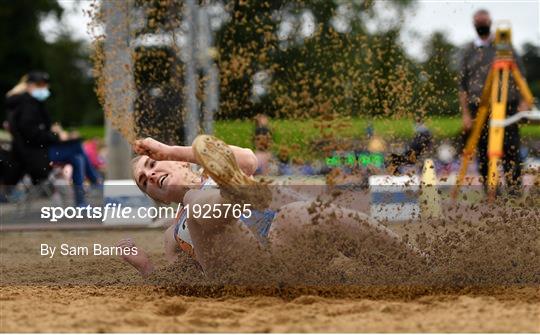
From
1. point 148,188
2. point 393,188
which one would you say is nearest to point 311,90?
point 393,188

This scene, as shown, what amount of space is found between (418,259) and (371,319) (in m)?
0.97

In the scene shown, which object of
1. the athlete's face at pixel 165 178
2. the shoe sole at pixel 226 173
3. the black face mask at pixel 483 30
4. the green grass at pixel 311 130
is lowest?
the green grass at pixel 311 130

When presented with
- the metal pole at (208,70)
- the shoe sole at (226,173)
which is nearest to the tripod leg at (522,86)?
the metal pole at (208,70)

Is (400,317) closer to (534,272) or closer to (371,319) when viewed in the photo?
(371,319)

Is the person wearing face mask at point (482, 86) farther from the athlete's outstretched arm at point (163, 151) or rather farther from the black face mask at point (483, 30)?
the athlete's outstretched arm at point (163, 151)

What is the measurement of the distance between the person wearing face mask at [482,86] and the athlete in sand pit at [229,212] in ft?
11.6

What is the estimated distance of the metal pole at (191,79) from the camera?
8.23 meters

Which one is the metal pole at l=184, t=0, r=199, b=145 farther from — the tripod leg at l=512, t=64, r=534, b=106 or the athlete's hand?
the athlete's hand

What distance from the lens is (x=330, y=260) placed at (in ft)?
14.9

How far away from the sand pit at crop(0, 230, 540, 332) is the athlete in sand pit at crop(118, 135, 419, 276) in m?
0.25

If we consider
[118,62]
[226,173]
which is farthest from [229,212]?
[118,62]

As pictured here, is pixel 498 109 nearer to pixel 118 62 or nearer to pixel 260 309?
pixel 118 62

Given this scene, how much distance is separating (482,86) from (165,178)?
4131mm

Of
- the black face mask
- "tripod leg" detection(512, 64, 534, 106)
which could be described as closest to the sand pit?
"tripod leg" detection(512, 64, 534, 106)
